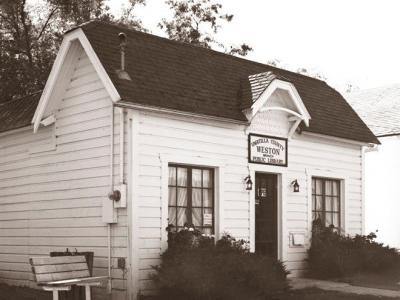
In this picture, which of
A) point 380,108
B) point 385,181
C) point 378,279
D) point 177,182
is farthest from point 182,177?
point 380,108

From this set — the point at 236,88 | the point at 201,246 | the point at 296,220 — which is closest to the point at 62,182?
the point at 201,246

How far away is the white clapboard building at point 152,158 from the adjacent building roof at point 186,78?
4 cm

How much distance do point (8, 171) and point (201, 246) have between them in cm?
567

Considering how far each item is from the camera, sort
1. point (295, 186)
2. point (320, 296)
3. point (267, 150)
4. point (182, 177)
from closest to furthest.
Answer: point (320, 296)
point (182, 177)
point (267, 150)
point (295, 186)

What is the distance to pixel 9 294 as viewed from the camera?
12.4 m

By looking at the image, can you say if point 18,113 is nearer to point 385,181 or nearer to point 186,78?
point 186,78

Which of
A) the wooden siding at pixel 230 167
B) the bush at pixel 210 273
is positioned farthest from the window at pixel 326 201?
the bush at pixel 210 273

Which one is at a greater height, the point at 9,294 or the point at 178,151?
the point at 178,151

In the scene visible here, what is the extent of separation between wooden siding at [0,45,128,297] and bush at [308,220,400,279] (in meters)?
5.32

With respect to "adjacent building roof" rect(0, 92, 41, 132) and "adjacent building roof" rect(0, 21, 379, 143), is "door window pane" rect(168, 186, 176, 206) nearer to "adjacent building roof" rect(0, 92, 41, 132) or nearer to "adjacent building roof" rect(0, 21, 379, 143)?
"adjacent building roof" rect(0, 21, 379, 143)

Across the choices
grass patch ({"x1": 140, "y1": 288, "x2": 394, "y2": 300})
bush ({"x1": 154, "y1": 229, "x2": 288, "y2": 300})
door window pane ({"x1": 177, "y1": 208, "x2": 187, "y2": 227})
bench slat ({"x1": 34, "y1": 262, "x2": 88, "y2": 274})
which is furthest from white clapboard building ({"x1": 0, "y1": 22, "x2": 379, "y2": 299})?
grass patch ({"x1": 140, "y1": 288, "x2": 394, "y2": 300})

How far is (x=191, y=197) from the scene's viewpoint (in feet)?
41.3

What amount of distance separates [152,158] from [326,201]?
5.94 m

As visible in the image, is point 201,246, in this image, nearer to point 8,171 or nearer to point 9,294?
point 9,294
